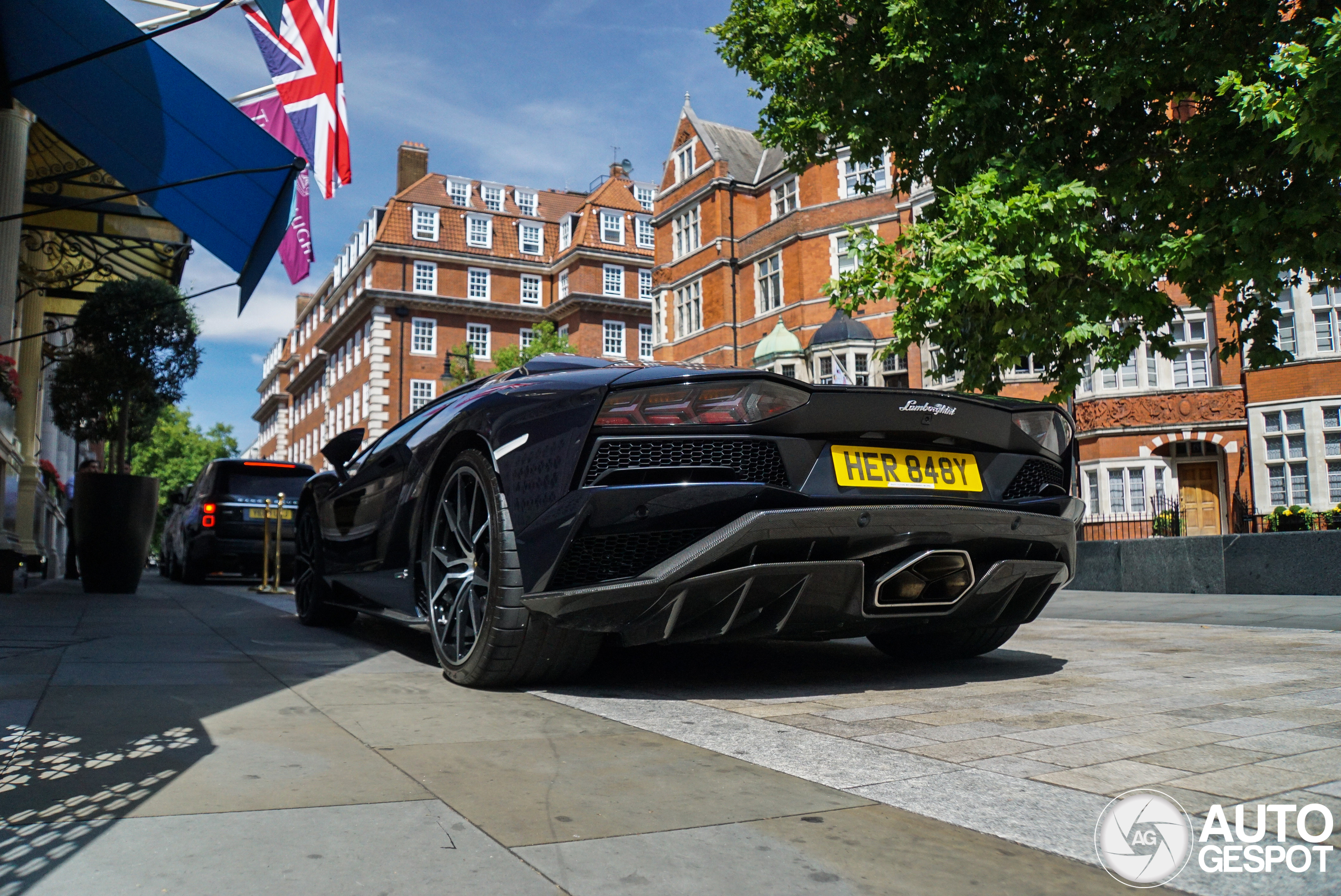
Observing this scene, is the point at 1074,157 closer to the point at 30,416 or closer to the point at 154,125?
the point at 154,125

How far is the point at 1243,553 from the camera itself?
12766mm

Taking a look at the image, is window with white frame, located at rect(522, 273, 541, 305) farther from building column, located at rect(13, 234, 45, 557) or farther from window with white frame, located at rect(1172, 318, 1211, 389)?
building column, located at rect(13, 234, 45, 557)

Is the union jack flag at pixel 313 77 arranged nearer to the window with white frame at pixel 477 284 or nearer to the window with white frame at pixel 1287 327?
the window with white frame at pixel 1287 327

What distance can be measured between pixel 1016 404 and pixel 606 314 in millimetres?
52426

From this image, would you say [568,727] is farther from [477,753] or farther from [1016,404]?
[1016,404]

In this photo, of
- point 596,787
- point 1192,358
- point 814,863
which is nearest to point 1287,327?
point 1192,358

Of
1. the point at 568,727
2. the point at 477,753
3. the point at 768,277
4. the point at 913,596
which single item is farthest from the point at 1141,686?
the point at 768,277

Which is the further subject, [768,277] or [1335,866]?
[768,277]

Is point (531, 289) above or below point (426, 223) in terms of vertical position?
below

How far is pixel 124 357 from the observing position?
Answer: 1205 cm

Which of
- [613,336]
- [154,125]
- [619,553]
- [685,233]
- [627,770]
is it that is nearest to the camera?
[627,770]

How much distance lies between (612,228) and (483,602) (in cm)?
5471

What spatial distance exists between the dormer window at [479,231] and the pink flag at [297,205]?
146ft

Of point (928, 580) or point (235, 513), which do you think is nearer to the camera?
point (928, 580)
